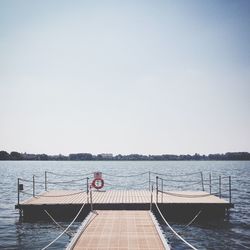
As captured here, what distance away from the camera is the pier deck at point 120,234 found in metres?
8.79

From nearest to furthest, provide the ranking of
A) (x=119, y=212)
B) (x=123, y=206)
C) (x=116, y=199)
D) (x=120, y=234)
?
1. (x=120, y=234)
2. (x=119, y=212)
3. (x=123, y=206)
4. (x=116, y=199)

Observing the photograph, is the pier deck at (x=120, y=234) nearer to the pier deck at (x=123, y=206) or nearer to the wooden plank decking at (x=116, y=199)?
the pier deck at (x=123, y=206)

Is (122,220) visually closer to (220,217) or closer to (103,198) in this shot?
(103,198)

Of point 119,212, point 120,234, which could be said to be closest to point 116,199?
point 119,212

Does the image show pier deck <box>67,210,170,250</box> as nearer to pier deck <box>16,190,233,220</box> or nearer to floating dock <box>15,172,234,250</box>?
floating dock <box>15,172,234,250</box>

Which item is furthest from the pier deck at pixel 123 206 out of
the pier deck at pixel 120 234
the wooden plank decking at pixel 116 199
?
the pier deck at pixel 120 234

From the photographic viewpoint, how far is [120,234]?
1002 cm

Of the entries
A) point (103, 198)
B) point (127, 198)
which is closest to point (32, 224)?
point (103, 198)

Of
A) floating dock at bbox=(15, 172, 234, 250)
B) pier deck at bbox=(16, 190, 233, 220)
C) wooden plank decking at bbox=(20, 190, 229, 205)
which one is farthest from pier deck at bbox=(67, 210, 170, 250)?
wooden plank decking at bbox=(20, 190, 229, 205)

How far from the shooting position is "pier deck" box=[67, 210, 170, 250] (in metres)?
8.79

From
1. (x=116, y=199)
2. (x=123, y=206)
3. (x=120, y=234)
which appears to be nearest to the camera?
(x=120, y=234)

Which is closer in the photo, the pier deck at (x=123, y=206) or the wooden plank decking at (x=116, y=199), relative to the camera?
the pier deck at (x=123, y=206)

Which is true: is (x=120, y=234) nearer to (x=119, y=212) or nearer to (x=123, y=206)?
(x=119, y=212)

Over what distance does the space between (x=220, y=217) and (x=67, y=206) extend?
8.70m
